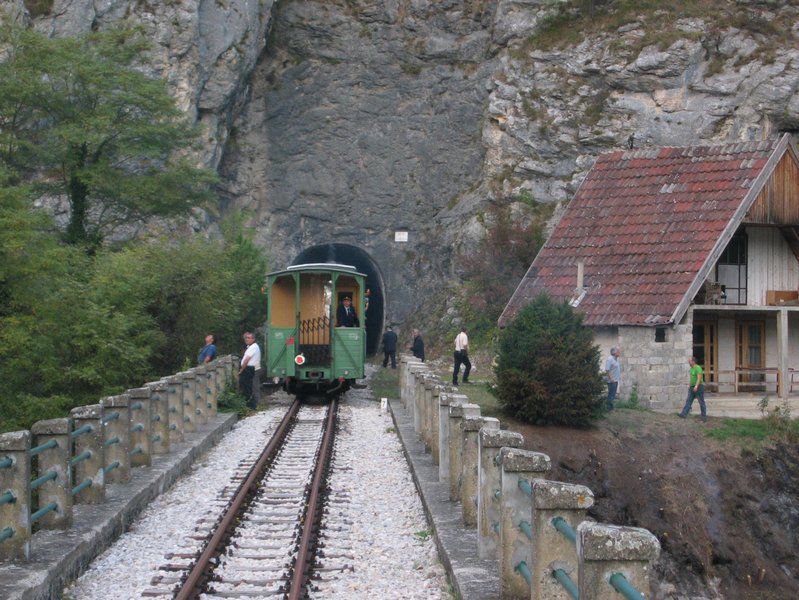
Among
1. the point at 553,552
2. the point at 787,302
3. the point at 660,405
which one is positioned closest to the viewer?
the point at 553,552

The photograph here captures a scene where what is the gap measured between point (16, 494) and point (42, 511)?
2.25 feet

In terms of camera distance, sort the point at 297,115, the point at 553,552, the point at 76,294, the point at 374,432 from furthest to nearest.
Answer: the point at 297,115, the point at 374,432, the point at 76,294, the point at 553,552

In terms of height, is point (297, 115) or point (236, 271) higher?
point (297, 115)

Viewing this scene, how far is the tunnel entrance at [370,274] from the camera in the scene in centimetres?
4550

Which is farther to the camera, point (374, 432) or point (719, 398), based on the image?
point (719, 398)

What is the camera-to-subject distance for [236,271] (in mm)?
32969

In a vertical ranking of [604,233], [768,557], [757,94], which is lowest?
[768,557]

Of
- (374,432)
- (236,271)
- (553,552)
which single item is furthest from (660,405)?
(553,552)

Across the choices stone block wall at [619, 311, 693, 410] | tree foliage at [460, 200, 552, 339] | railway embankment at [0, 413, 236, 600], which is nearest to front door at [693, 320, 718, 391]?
stone block wall at [619, 311, 693, 410]

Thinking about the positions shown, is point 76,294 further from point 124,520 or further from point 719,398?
point 719,398

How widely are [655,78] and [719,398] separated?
1679 centimetres

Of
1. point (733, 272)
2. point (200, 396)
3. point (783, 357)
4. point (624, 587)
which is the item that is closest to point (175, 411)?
point (200, 396)

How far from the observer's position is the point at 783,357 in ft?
91.8

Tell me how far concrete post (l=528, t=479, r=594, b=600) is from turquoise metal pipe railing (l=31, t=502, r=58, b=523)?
4.40 metres
